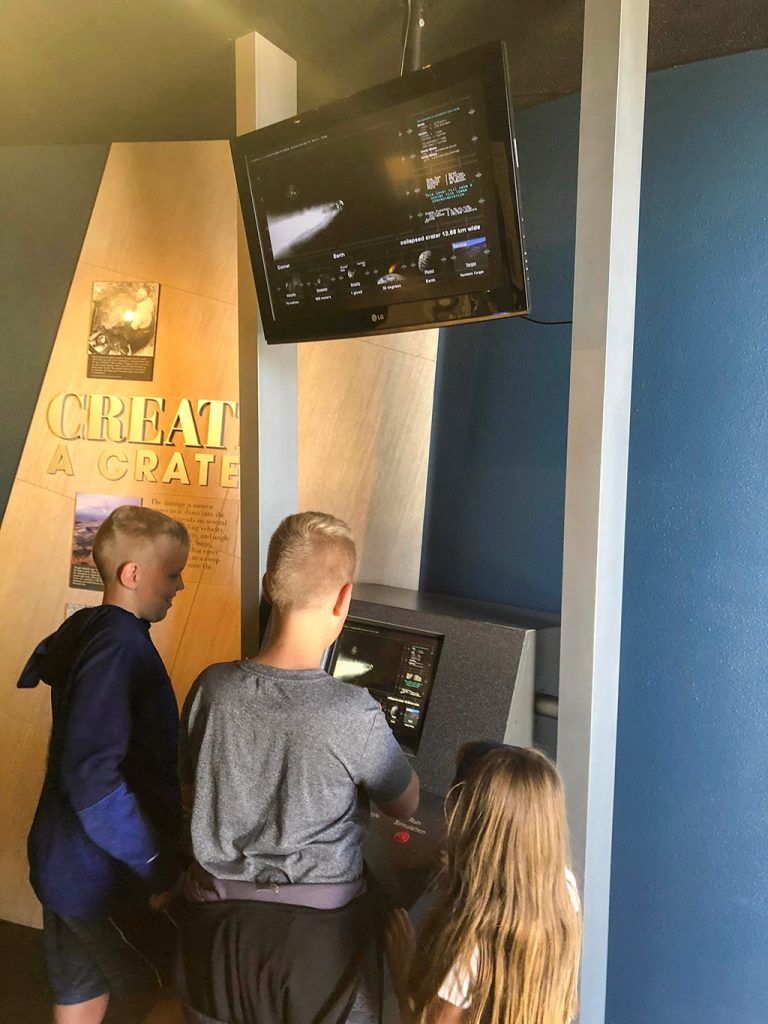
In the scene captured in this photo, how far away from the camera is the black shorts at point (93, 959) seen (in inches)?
70.7

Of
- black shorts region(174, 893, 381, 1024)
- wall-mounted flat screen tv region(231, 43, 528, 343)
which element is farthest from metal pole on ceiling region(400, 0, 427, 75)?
black shorts region(174, 893, 381, 1024)

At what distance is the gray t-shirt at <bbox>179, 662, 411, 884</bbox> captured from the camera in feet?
4.41

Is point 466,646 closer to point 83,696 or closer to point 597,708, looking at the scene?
point 597,708

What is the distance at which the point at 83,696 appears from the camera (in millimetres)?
1682

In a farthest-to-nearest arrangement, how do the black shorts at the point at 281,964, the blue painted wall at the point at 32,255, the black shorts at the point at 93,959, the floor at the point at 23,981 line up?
1. the blue painted wall at the point at 32,255
2. the floor at the point at 23,981
3. the black shorts at the point at 93,959
4. the black shorts at the point at 281,964

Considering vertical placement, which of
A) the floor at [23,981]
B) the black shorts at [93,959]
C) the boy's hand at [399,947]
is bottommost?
the floor at [23,981]

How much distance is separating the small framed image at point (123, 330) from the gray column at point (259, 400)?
0.76 metres

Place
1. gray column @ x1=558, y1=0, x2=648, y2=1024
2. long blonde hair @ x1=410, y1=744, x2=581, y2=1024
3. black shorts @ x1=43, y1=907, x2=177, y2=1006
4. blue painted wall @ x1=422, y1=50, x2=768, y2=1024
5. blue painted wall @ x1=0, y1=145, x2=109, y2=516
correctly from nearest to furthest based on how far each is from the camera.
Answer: long blonde hair @ x1=410, y1=744, x2=581, y2=1024
gray column @ x1=558, y1=0, x2=648, y2=1024
black shorts @ x1=43, y1=907, x2=177, y2=1006
blue painted wall @ x1=422, y1=50, x2=768, y2=1024
blue painted wall @ x1=0, y1=145, x2=109, y2=516

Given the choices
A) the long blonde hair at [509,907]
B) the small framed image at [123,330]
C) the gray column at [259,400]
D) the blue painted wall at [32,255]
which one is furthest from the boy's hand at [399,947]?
the blue painted wall at [32,255]

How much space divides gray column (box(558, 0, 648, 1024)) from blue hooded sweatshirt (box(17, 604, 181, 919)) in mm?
849

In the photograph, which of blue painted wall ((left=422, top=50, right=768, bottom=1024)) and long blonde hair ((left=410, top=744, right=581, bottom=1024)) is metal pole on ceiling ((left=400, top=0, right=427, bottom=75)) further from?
long blonde hair ((left=410, top=744, right=581, bottom=1024))

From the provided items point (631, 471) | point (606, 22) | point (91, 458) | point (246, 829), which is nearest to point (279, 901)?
point (246, 829)

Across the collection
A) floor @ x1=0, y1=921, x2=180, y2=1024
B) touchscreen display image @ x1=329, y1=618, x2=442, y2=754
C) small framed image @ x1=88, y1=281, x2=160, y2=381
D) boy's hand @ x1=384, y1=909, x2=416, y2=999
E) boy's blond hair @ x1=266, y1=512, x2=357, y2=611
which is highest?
small framed image @ x1=88, y1=281, x2=160, y2=381

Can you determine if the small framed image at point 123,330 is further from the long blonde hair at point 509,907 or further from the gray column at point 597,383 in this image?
the long blonde hair at point 509,907
